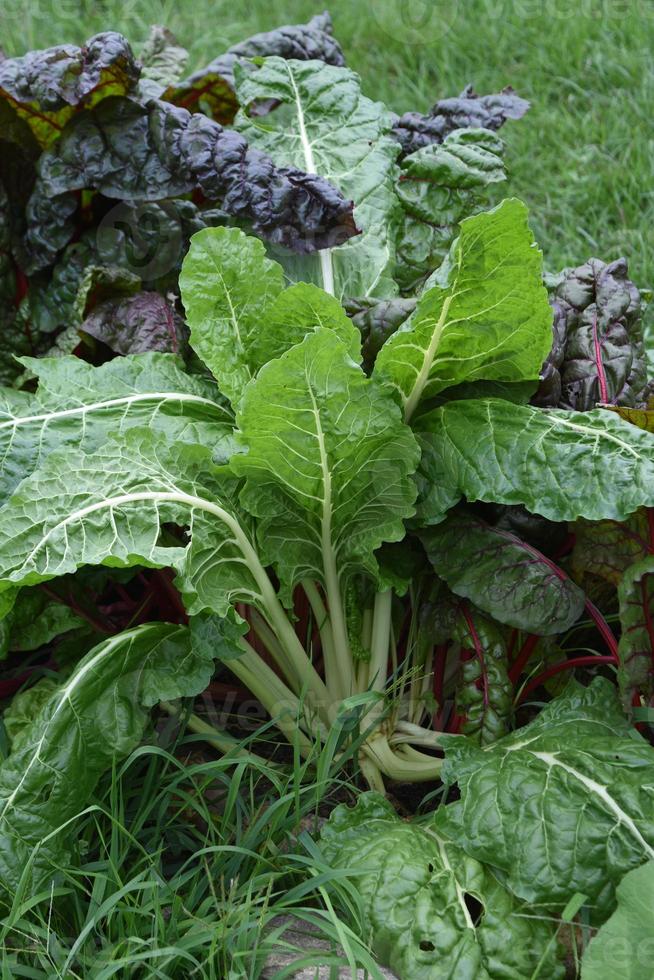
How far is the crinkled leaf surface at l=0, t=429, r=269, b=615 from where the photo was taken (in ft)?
5.25

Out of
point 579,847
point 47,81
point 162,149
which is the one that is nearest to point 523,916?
point 579,847

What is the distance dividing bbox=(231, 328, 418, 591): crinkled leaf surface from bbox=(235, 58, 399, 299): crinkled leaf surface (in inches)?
23.7

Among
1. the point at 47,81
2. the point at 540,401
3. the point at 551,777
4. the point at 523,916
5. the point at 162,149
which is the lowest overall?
the point at 523,916

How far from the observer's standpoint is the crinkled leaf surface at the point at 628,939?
140cm

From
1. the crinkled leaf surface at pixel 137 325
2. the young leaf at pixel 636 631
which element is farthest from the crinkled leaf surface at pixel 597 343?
the crinkled leaf surface at pixel 137 325

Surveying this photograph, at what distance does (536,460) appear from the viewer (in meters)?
1.73

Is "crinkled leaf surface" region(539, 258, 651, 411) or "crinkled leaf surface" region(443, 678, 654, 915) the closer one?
"crinkled leaf surface" region(443, 678, 654, 915)

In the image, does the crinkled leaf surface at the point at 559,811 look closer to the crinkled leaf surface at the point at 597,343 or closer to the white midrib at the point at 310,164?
the crinkled leaf surface at the point at 597,343

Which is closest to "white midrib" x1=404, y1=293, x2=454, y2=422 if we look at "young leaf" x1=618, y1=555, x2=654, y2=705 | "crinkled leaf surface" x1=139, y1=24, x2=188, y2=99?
"young leaf" x1=618, y1=555, x2=654, y2=705

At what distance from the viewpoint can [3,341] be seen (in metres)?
2.44

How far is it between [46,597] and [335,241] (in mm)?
888

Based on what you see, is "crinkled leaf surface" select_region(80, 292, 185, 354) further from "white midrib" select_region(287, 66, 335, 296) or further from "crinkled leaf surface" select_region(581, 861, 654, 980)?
"crinkled leaf surface" select_region(581, 861, 654, 980)

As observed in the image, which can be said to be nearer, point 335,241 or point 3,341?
point 335,241

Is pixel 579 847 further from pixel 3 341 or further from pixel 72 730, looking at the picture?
pixel 3 341
